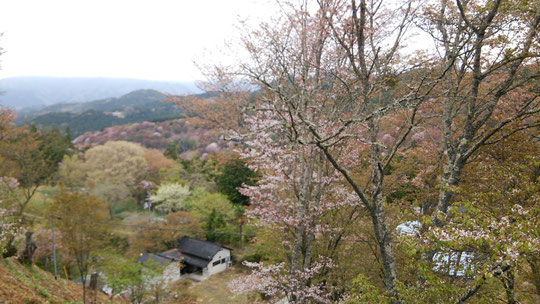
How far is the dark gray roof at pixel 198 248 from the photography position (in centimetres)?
1839

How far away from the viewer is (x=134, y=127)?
57.3m

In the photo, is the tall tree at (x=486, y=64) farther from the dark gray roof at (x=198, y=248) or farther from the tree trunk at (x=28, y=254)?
the dark gray roof at (x=198, y=248)

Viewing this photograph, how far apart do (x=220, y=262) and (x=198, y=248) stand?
6.17 ft

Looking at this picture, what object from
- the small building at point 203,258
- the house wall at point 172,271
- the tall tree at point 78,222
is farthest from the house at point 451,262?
the small building at point 203,258

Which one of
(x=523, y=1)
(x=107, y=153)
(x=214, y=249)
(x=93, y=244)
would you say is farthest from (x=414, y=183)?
(x=107, y=153)

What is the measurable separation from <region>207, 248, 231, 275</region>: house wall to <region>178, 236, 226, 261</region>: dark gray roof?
39cm

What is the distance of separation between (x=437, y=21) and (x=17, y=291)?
1146 cm

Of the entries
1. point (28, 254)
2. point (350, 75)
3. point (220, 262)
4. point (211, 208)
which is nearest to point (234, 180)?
point (211, 208)

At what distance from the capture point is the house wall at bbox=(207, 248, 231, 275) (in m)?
18.2

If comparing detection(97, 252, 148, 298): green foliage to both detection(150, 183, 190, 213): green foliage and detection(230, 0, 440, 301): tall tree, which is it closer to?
detection(230, 0, 440, 301): tall tree

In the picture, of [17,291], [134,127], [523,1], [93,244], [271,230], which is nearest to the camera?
[523,1]

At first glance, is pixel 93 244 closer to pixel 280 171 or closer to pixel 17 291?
pixel 17 291

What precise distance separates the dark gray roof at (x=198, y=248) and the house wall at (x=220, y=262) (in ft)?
1.27

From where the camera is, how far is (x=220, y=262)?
61.7 ft
